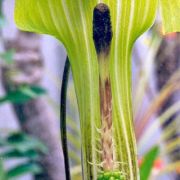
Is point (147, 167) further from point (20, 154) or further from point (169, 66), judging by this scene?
point (169, 66)

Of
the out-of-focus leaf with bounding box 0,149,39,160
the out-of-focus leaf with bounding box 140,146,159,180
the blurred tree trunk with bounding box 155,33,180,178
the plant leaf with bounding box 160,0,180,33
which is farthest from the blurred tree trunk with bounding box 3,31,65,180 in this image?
the plant leaf with bounding box 160,0,180,33

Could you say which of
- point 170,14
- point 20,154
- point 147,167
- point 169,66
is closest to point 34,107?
point 20,154

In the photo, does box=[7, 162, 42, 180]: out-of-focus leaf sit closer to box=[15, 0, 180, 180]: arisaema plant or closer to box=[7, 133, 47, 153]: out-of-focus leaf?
box=[7, 133, 47, 153]: out-of-focus leaf

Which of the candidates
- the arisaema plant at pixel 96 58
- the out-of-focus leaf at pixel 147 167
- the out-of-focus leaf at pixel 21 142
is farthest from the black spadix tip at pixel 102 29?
the out-of-focus leaf at pixel 21 142

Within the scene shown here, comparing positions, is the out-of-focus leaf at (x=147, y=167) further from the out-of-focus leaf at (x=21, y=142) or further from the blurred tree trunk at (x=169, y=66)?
the blurred tree trunk at (x=169, y=66)

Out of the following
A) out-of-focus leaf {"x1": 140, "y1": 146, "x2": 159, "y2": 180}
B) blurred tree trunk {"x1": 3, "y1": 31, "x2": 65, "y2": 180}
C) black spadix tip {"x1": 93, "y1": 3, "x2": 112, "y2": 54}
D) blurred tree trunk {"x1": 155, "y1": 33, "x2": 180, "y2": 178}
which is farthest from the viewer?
blurred tree trunk {"x1": 155, "y1": 33, "x2": 180, "y2": 178}

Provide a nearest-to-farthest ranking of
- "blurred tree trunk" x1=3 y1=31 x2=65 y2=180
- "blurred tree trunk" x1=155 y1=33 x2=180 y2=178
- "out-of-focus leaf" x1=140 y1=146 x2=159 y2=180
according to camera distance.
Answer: "out-of-focus leaf" x1=140 y1=146 x2=159 y2=180 → "blurred tree trunk" x1=3 y1=31 x2=65 y2=180 → "blurred tree trunk" x1=155 y1=33 x2=180 y2=178

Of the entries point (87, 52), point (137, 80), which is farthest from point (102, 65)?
point (137, 80)

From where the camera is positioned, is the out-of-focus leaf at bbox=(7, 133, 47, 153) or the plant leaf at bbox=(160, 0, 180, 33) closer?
the plant leaf at bbox=(160, 0, 180, 33)
